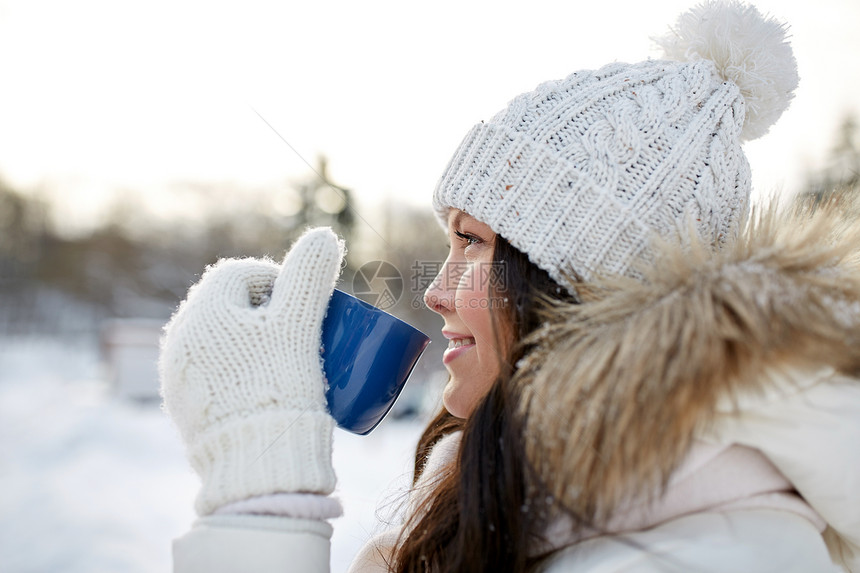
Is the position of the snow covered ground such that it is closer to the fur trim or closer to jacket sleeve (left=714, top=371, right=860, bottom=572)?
the fur trim

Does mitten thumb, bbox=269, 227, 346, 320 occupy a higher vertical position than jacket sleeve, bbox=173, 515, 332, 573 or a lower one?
higher

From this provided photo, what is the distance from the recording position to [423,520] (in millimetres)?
1304

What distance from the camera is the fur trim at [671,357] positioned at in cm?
93

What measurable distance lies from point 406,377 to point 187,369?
1.79 feet

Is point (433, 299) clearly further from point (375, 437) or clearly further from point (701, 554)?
point (375, 437)

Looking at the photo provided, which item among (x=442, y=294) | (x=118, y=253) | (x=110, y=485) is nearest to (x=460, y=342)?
(x=442, y=294)

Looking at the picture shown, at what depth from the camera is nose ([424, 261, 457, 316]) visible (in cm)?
151

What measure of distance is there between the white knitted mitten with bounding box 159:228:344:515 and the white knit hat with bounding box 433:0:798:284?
472 mm

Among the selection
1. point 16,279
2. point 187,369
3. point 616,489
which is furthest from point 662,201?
point 16,279

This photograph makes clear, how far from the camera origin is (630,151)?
1346mm

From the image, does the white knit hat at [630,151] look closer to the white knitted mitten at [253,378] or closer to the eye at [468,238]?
the eye at [468,238]

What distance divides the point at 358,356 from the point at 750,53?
131 cm

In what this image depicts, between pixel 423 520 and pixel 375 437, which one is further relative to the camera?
pixel 375 437
